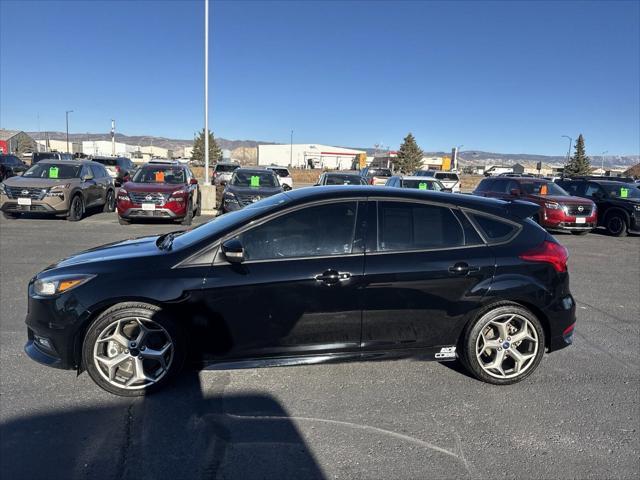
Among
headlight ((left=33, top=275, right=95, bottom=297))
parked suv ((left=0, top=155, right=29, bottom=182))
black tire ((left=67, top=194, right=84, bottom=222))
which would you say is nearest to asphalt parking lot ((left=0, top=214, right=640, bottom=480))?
headlight ((left=33, top=275, right=95, bottom=297))

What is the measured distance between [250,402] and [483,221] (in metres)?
2.35

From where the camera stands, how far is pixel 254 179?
13.7 metres

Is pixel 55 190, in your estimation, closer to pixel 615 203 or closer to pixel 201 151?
pixel 615 203

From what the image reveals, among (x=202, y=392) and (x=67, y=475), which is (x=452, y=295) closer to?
(x=202, y=392)

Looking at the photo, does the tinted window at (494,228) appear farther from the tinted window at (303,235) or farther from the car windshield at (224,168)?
the car windshield at (224,168)

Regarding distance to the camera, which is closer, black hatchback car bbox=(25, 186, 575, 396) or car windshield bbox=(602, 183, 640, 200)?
black hatchback car bbox=(25, 186, 575, 396)

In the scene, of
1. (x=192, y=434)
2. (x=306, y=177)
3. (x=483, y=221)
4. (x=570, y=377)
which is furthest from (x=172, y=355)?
(x=306, y=177)

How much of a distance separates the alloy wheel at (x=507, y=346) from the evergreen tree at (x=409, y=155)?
73285 mm

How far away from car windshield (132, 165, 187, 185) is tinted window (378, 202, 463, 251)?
10.2m

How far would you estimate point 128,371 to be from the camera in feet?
11.5

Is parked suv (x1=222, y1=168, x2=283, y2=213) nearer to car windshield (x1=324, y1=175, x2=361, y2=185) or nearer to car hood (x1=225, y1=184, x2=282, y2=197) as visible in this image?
car hood (x1=225, y1=184, x2=282, y2=197)

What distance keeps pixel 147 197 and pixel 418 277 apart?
31.7ft

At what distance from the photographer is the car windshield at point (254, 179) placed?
541 inches

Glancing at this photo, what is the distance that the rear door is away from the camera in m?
3.54
